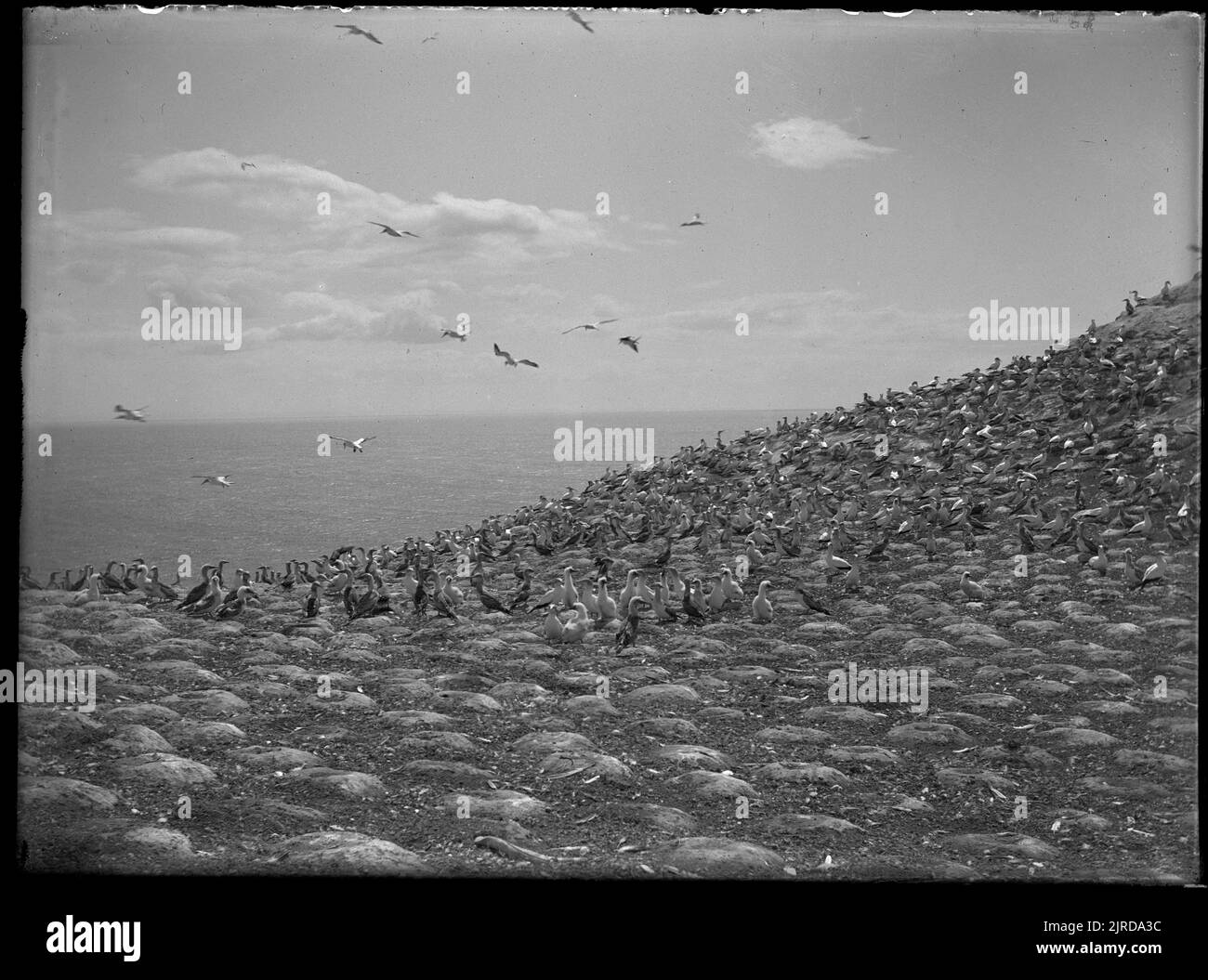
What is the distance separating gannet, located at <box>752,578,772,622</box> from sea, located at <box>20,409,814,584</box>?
1155mm

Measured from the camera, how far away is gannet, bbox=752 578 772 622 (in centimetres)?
614

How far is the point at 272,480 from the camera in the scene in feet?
19.9

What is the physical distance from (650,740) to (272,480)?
119 inches

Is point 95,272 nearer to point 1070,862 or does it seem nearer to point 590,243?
point 590,243

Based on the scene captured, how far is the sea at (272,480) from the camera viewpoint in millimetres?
5949

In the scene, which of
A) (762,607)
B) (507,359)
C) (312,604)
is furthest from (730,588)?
(312,604)

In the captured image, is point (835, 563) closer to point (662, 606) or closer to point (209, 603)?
point (662, 606)

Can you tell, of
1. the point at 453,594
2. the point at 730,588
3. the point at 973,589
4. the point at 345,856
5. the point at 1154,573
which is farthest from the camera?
the point at 453,594

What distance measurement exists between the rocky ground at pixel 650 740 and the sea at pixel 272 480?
43 centimetres

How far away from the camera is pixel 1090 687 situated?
5.69 metres

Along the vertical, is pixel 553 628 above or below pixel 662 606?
below

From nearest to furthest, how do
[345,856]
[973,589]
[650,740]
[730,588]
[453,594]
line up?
[345,856] → [650,740] → [973,589] → [730,588] → [453,594]
